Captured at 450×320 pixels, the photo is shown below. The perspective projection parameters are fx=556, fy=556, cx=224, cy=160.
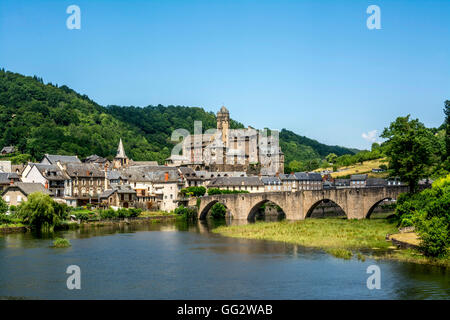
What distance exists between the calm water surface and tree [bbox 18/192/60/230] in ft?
33.5

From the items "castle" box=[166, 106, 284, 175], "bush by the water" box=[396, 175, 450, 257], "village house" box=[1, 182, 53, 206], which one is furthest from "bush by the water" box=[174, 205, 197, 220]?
"bush by the water" box=[396, 175, 450, 257]

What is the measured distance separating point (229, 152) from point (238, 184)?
32.0 m

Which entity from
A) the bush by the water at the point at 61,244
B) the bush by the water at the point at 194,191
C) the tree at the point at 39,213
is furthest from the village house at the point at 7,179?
the bush by the water at the point at 61,244

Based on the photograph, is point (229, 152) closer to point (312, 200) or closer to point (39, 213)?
point (312, 200)

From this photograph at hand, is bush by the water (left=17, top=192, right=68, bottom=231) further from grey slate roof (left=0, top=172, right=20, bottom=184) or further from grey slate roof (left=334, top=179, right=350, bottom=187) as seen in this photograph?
grey slate roof (left=334, top=179, right=350, bottom=187)

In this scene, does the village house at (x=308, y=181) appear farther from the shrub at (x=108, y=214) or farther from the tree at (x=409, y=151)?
the tree at (x=409, y=151)

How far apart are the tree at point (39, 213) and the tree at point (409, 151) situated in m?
41.0

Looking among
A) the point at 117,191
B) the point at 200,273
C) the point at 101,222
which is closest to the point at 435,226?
the point at 200,273

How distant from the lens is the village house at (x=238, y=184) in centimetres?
11550

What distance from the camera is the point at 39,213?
67438 millimetres

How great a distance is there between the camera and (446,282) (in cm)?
3572

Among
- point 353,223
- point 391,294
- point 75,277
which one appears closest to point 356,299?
point 391,294
